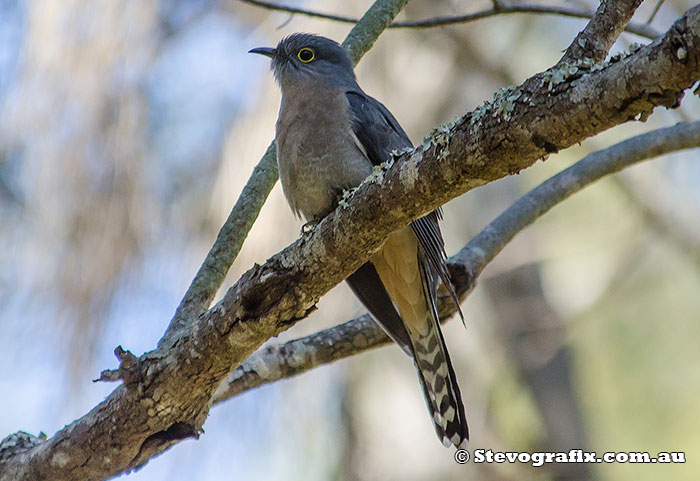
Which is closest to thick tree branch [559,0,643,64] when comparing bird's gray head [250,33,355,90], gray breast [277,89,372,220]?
gray breast [277,89,372,220]

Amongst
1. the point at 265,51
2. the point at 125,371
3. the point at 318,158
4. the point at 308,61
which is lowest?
the point at 125,371

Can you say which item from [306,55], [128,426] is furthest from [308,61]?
[128,426]

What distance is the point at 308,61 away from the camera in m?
5.05

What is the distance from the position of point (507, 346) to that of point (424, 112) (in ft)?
8.08

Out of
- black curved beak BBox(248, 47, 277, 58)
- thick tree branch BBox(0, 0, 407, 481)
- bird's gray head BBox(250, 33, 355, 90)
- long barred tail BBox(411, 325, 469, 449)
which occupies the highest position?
black curved beak BBox(248, 47, 277, 58)

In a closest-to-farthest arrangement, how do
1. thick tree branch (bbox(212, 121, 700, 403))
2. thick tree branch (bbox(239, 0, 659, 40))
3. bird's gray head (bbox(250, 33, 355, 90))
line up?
thick tree branch (bbox(212, 121, 700, 403)), thick tree branch (bbox(239, 0, 659, 40)), bird's gray head (bbox(250, 33, 355, 90))

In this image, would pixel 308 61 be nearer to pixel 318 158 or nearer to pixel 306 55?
pixel 306 55

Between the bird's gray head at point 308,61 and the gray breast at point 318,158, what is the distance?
46cm

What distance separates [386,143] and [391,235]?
57cm

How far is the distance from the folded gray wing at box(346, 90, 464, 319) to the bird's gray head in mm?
312

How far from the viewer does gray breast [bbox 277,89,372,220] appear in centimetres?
406

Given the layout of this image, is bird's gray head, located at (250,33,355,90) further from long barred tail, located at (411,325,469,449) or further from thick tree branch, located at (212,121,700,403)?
long barred tail, located at (411,325,469,449)

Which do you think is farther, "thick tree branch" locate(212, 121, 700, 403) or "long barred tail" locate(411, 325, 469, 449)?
"long barred tail" locate(411, 325, 469, 449)

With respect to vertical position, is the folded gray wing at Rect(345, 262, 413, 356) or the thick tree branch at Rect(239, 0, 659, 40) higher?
the thick tree branch at Rect(239, 0, 659, 40)
